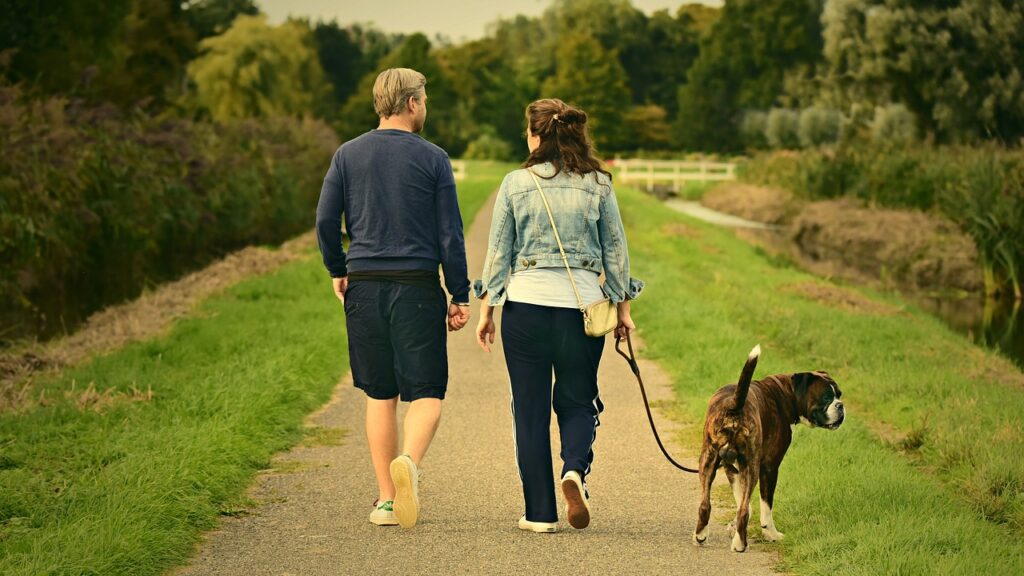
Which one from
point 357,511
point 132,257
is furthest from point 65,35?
point 357,511

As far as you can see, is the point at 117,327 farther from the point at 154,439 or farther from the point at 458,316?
the point at 458,316

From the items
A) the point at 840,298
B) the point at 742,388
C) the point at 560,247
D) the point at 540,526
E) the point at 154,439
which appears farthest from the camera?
the point at 840,298

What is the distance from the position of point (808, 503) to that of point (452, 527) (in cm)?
179

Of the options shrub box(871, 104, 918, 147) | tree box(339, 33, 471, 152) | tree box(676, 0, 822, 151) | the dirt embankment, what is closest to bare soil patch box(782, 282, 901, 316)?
the dirt embankment

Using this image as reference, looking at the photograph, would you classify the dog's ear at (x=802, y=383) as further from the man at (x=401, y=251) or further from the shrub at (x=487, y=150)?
the shrub at (x=487, y=150)

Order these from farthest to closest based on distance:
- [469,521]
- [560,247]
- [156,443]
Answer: [156,443] < [469,521] < [560,247]

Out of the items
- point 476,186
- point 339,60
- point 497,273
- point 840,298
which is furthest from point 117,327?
point 339,60

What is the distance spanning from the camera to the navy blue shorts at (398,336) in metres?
5.68

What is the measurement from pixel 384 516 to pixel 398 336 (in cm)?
88

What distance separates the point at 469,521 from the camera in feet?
19.5

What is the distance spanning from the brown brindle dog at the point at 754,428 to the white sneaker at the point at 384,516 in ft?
4.80

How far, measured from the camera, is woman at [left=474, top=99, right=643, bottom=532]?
5.56m

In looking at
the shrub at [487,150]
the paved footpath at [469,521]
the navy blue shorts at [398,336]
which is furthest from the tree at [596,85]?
the navy blue shorts at [398,336]

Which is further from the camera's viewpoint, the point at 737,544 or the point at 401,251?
the point at 401,251
